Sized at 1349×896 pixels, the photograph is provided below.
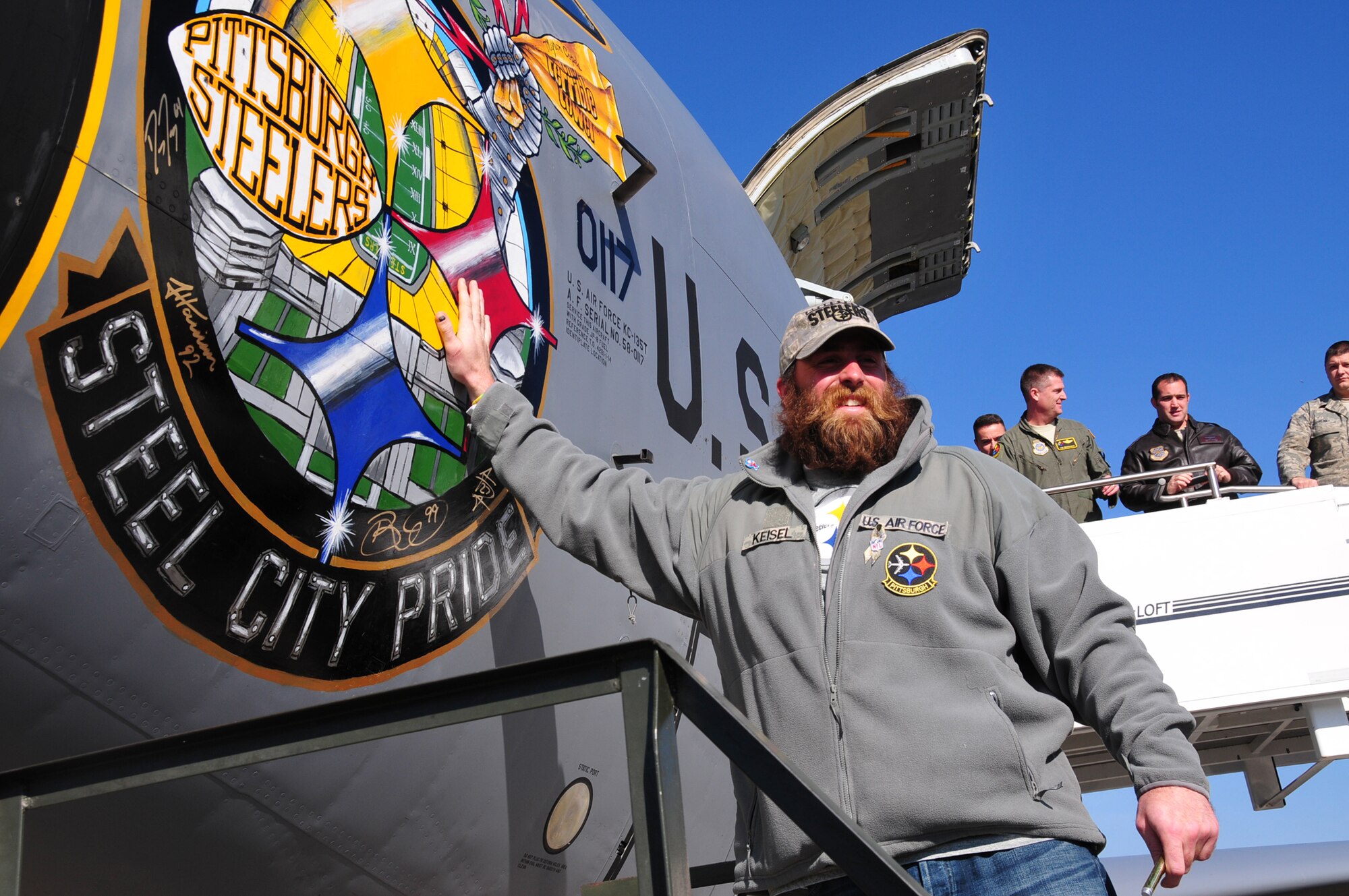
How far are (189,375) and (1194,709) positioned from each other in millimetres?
6192

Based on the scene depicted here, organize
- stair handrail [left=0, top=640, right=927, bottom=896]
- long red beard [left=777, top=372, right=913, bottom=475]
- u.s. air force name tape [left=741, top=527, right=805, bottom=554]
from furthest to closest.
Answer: long red beard [left=777, top=372, right=913, bottom=475] < u.s. air force name tape [left=741, top=527, right=805, bottom=554] < stair handrail [left=0, top=640, right=927, bottom=896]

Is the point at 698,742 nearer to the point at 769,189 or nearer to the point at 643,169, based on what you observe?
the point at 643,169

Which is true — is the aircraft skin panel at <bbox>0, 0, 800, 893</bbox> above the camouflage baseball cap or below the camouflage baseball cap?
below

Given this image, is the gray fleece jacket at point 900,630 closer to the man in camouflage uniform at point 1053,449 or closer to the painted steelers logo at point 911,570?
the painted steelers logo at point 911,570

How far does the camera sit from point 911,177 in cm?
997

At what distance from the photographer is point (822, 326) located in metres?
2.88

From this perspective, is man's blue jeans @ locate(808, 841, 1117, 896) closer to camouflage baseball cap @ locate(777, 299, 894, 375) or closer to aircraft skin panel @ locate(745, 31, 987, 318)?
camouflage baseball cap @ locate(777, 299, 894, 375)

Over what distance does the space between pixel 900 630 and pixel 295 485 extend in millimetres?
1233

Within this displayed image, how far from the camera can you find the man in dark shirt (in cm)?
738
